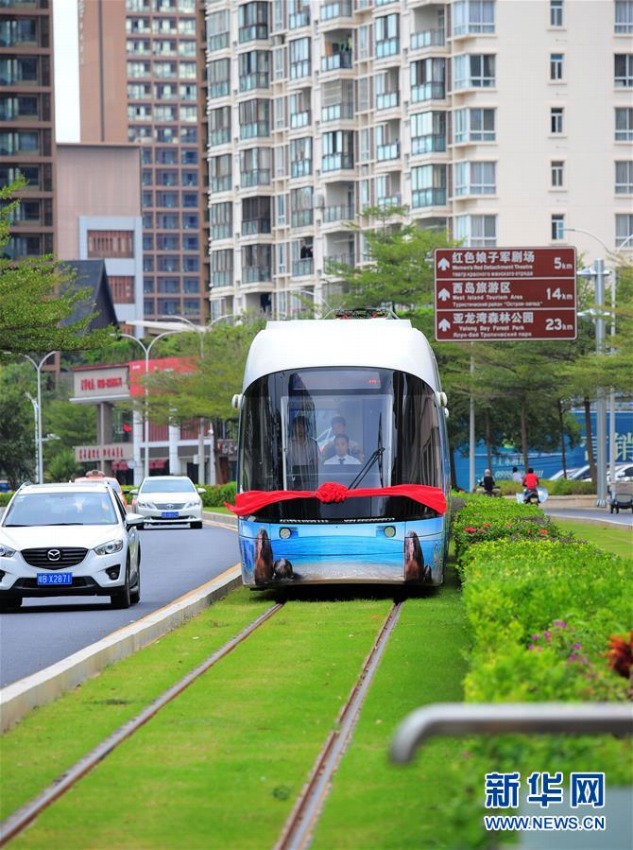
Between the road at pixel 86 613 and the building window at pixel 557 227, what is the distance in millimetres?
61638

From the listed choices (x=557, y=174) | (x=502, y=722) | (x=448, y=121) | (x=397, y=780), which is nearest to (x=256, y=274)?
(x=448, y=121)

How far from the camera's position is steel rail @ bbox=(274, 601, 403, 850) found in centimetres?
864

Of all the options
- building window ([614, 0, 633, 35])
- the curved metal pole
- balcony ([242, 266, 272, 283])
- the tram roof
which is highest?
building window ([614, 0, 633, 35])

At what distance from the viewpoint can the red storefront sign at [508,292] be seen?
162 ft

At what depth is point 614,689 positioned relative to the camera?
839cm

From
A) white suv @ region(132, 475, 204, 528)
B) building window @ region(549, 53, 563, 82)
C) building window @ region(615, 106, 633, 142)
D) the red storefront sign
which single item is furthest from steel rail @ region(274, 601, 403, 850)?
building window @ region(615, 106, 633, 142)

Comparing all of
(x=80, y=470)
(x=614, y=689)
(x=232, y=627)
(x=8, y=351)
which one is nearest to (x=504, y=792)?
(x=614, y=689)

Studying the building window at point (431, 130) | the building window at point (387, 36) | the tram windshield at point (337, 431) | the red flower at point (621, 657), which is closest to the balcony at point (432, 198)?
the building window at point (431, 130)

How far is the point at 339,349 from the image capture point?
1006 inches

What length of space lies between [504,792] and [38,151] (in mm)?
135826

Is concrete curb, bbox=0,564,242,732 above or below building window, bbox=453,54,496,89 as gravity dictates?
below

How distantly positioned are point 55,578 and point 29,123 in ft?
391

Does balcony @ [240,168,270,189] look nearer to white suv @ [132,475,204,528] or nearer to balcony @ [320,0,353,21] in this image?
balcony @ [320,0,353,21]

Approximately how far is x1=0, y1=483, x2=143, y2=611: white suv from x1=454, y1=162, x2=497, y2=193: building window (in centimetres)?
7889
